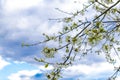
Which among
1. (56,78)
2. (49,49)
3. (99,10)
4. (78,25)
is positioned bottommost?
(56,78)

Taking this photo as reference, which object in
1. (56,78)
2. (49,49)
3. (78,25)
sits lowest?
(56,78)

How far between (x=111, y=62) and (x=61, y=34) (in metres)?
2.12

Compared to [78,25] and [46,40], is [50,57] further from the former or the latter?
[78,25]

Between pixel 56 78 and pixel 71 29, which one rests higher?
pixel 71 29

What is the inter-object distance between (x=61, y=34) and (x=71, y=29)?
322 mm

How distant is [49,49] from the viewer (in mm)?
9891

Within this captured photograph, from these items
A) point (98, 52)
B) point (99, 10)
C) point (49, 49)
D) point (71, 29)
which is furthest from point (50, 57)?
point (99, 10)

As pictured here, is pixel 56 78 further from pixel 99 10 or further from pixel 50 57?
pixel 99 10

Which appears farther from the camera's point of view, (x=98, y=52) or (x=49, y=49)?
(x=98, y=52)

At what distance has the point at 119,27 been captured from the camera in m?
11.3

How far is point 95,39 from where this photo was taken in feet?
32.0

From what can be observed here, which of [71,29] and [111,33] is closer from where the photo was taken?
[71,29]

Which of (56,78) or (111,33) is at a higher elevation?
(111,33)

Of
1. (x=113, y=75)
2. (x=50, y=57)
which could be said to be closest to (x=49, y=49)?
(x=50, y=57)
